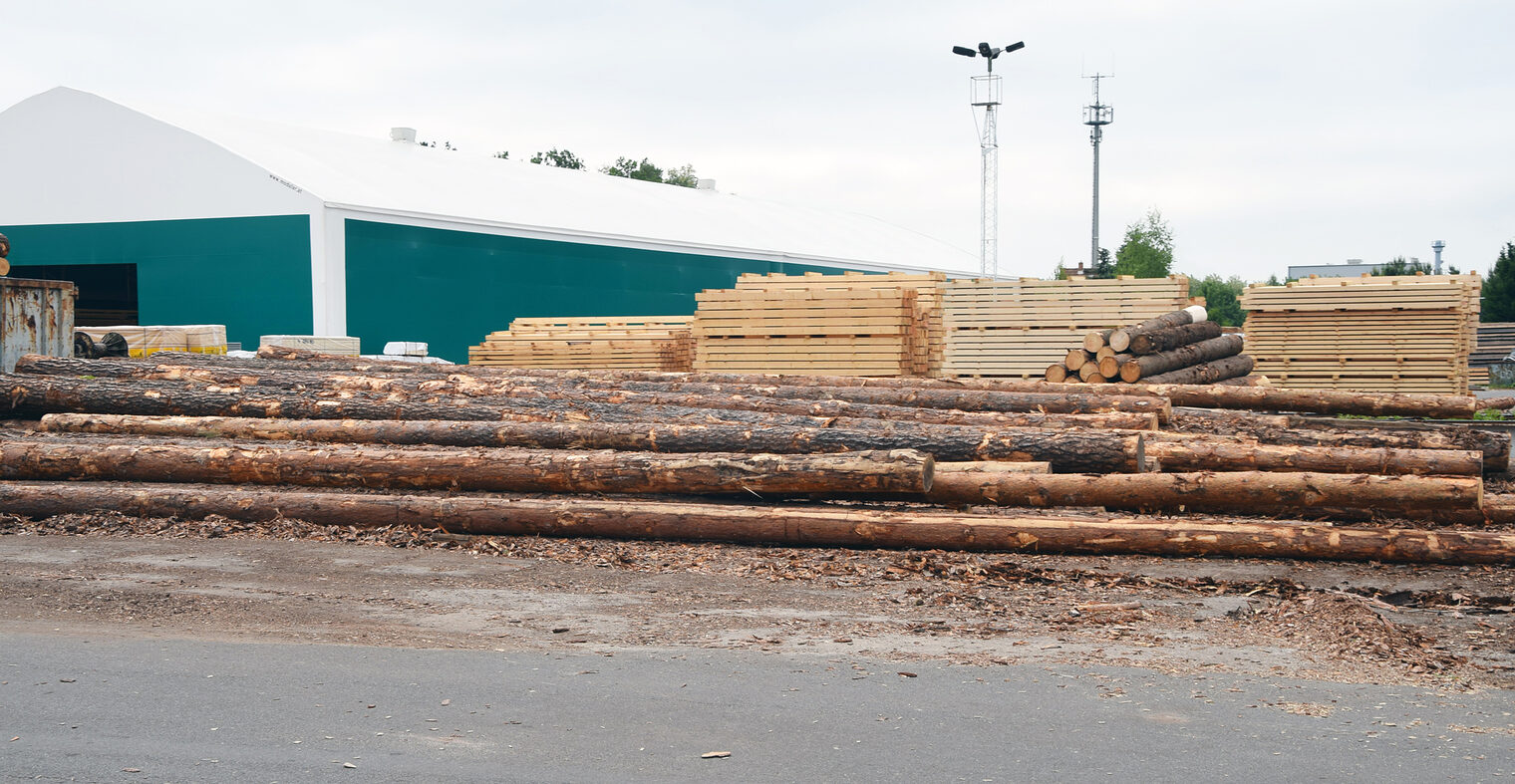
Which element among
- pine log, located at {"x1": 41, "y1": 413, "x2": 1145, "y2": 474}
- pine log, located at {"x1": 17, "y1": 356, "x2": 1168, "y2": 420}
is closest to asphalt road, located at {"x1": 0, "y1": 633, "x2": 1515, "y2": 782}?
pine log, located at {"x1": 41, "y1": 413, "x2": 1145, "y2": 474}

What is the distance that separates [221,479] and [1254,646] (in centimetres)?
853

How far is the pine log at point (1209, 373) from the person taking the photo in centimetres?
1944

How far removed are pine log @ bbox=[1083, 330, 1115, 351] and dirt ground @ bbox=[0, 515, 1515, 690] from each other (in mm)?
10953

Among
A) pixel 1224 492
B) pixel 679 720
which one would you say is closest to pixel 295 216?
pixel 1224 492

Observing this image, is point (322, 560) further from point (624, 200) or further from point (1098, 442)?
point (624, 200)

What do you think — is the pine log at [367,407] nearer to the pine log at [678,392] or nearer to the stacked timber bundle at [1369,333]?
the pine log at [678,392]

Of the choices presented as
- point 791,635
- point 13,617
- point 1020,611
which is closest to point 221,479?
point 13,617

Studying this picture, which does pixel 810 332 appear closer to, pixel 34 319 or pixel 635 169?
pixel 34 319

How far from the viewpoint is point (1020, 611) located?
7.48 meters

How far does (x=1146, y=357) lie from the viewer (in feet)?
63.0

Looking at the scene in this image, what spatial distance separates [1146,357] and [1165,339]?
52cm

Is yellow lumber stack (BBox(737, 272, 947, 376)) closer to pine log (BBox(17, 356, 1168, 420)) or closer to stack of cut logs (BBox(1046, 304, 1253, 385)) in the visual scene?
stack of cut logs (BBox(1046, 304, 1253, 385))

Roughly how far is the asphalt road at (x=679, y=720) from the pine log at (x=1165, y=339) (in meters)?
13.9

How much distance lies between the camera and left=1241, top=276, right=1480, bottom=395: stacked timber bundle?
2262cm
